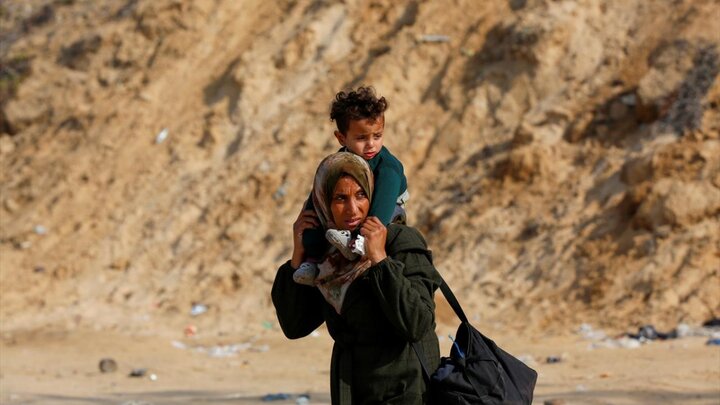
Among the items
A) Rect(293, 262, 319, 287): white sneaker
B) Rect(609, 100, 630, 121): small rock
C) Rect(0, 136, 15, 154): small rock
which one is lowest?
Rect(293, 262, 319, 287): white sneaker

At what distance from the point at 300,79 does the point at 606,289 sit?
6.60 m

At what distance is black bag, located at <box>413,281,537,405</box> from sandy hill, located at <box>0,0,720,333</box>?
6681 millimetres

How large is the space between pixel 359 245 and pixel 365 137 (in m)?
0.57

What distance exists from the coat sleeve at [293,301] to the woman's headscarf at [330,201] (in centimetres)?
15

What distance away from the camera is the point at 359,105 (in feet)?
12.3

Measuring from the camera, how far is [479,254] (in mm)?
12055

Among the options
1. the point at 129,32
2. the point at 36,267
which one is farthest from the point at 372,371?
the point at 129,32

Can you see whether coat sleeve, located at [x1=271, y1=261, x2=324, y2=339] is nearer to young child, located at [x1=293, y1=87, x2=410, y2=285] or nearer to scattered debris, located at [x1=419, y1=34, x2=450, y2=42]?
young child, located at [x1=293, y1=87, x2=410, y2=285]

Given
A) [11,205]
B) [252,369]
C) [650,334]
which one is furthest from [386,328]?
[11,205]

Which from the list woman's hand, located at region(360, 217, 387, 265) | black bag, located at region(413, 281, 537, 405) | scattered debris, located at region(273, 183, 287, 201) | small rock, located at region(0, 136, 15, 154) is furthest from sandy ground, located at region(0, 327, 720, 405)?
small rock, located at region(0, 136, 15, 154)

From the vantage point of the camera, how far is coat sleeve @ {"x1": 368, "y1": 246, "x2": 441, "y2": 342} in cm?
329

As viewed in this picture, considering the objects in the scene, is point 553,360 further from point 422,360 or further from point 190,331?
point 422,360

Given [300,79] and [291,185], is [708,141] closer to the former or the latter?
[291,185]

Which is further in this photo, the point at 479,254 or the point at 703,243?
the point at 479,254
